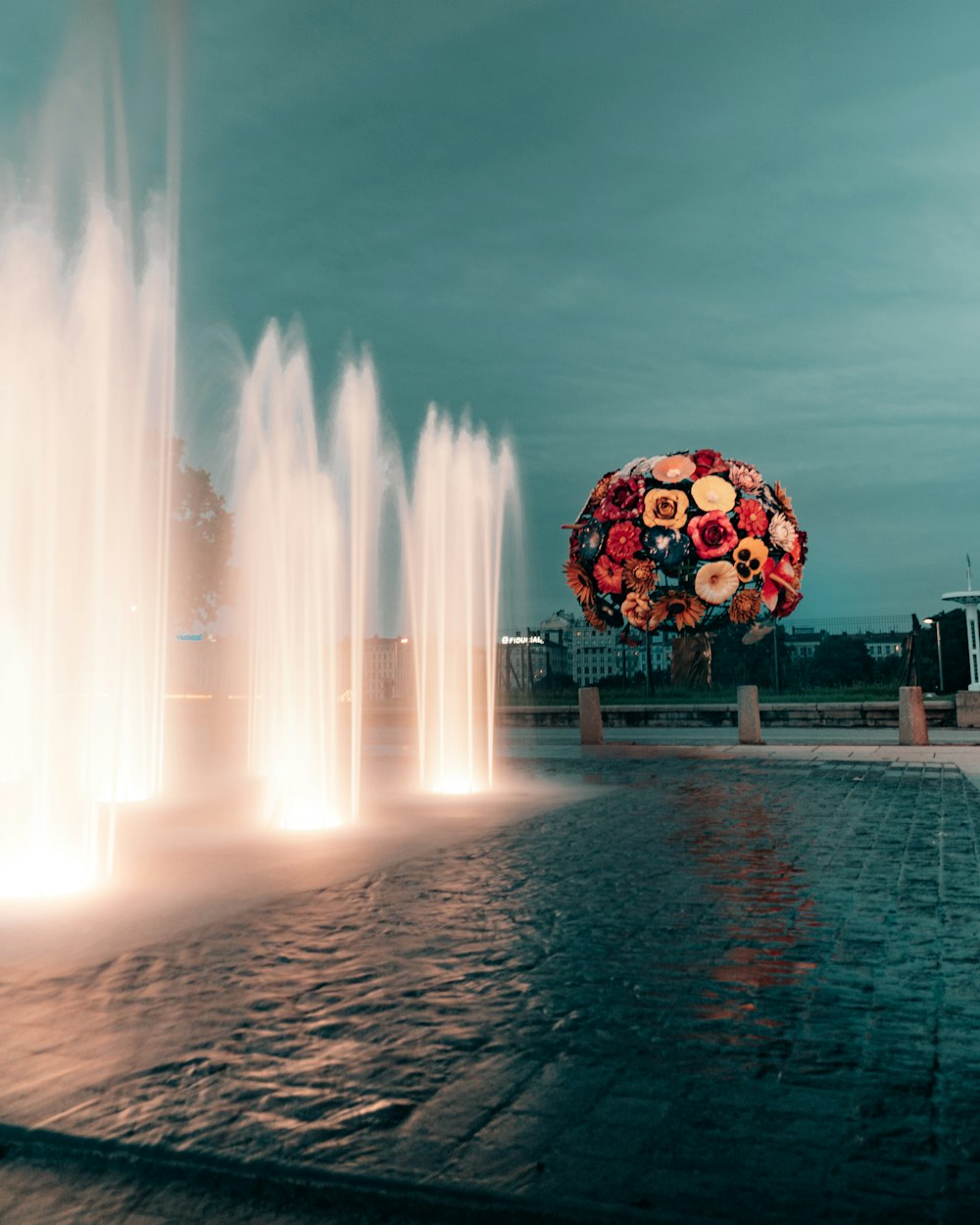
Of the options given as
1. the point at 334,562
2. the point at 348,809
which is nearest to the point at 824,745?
the point at 334,562

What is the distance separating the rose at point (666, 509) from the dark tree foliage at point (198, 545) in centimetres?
2170

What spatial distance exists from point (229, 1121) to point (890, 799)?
9284 millimetres

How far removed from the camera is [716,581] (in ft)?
83.2

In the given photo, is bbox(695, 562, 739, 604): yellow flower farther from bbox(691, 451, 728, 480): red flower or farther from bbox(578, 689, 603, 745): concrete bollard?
bbox(578, 689, 603, 745): concrete bollard

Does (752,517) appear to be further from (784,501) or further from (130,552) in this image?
(130,552)

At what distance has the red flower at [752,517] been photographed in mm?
25141

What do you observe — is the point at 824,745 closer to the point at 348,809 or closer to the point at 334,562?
the point at 334,562

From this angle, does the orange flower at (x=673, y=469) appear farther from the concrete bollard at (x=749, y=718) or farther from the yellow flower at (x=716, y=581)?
the concrete bollard at (x=749, y=718)

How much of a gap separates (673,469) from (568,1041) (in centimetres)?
2303

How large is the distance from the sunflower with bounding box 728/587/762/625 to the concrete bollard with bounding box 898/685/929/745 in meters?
6.91

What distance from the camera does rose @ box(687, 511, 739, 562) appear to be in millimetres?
24984

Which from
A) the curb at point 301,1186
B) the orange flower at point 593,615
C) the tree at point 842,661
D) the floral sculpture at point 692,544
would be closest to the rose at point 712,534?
the floral sculpture at point 692,544

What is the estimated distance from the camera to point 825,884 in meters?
6.36

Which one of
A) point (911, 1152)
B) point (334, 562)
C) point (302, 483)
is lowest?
point (911, 1152)
